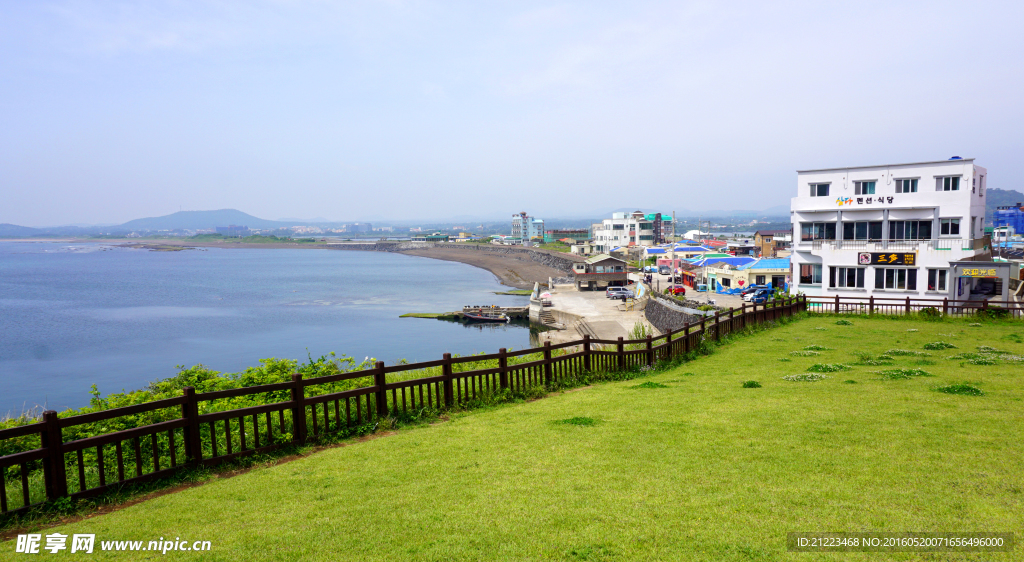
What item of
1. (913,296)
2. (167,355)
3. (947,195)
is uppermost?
(947,195)

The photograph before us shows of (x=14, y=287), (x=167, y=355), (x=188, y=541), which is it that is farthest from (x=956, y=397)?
(x=14, y=287)

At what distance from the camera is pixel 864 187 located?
1325 inches

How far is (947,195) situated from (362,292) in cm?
7800

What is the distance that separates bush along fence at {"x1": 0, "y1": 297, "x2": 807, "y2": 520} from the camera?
21.5 ft

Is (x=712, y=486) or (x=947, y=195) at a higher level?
(x=947, y=195)

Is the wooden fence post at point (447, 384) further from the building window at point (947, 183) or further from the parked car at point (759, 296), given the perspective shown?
the parked car at point (759, 296)

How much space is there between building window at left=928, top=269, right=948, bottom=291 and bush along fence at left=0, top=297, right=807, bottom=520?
26.9 meters

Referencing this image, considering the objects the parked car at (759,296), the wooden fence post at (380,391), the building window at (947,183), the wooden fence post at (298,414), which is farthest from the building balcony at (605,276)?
the wooden fence post at (298,414)

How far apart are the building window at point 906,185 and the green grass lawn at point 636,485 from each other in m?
26.5

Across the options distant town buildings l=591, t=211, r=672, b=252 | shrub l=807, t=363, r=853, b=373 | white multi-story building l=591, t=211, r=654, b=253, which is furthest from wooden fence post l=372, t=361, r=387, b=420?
white multi-story building l=591, t=211, r=654, b=253

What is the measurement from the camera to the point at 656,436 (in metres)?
8.01

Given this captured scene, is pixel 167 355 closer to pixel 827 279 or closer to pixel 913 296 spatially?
pixel 827 279

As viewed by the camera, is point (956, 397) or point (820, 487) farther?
point (956, 397)

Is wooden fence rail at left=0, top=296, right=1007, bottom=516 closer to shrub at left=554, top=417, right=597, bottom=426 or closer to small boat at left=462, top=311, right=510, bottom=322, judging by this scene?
shrub at left=554, top=417, right=597, bottom=426
